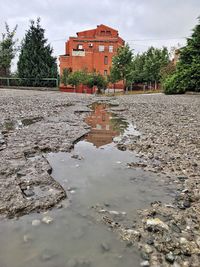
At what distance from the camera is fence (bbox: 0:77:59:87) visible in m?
33.9

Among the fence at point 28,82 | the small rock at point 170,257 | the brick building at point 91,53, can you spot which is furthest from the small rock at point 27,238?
the brick building at point 91,53

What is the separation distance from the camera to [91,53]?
58500 millimetres

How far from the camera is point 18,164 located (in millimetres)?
3688

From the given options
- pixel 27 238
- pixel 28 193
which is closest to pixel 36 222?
pixel 27 238

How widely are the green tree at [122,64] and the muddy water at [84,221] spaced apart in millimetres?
38186

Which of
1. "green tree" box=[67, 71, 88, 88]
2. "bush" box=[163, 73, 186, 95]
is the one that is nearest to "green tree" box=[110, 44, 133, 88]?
"green tree" box=[67, 71, 88, 88]

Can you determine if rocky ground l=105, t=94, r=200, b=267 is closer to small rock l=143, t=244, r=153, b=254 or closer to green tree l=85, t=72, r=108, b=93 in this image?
small rock l=143, t=244, r=153, b=254

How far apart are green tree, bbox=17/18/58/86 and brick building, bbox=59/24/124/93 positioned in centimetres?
2093

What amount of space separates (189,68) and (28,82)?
20916mm

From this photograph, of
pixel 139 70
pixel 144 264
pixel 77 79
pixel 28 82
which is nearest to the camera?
pixel 144 264

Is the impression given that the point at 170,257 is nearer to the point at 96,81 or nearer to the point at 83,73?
the point at 96,81

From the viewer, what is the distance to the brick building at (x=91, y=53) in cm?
5697

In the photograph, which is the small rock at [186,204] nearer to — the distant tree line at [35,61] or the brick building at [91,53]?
the distant tree line at [35,61]

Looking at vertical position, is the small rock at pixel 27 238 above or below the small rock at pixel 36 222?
below
